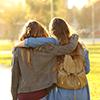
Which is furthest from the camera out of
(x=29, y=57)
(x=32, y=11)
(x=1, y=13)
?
(x=1, y=13)

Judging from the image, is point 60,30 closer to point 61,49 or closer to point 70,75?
point 61,49

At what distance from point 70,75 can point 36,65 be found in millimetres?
377

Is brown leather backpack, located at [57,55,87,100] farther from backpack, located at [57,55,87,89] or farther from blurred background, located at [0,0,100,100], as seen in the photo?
blurred background, located at [0,0,100,100]

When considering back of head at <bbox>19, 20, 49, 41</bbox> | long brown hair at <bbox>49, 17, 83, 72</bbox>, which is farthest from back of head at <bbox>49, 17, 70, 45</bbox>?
back of head at <bbox>19, 20, 49, 41</bbox>

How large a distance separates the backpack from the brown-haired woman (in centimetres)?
7

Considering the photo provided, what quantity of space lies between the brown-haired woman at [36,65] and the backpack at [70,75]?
73mm

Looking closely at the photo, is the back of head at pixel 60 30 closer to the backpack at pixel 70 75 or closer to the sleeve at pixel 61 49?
the sleeve at pixel 61 49

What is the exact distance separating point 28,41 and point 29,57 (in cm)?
17

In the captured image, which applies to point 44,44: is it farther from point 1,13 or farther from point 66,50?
point 1,13

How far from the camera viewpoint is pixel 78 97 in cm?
242

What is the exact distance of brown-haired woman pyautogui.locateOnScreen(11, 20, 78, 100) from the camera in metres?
2.43

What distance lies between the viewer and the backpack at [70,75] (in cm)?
238

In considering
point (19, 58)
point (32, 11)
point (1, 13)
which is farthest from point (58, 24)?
point (1, 13)

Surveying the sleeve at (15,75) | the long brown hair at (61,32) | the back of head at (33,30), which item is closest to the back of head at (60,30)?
the long brown hair at (61,32)
